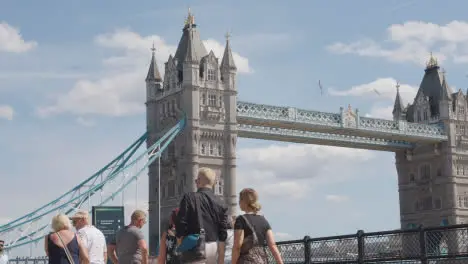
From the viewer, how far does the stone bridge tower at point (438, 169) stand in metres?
75.6

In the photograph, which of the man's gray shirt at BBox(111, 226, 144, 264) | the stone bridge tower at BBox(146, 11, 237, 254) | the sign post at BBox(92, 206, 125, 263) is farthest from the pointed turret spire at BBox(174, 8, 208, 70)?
the man's gray shirt at BBox(111, 226, 144, 264)

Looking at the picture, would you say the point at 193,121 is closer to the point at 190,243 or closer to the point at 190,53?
the point at 190,53

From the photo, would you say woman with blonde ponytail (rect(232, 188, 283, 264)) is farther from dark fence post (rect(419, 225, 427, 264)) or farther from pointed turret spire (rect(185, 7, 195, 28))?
pointed turret spire (rect(185, 7, 195, 28))

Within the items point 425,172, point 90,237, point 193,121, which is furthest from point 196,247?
point 425,172

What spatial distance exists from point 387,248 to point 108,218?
93.2 feet

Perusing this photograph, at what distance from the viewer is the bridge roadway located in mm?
64438

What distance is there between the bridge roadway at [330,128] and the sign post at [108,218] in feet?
72.4

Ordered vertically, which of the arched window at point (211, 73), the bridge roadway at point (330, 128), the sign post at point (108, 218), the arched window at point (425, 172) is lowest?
the sign post at point (108, 218)

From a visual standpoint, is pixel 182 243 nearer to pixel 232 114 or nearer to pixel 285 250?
pixel 285 250

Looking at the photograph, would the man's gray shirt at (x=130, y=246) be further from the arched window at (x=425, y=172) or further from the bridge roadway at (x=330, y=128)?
the arched window at (x=425, y=172)

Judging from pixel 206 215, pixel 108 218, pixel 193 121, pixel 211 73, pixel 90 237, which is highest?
pixel 211 73

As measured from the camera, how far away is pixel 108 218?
1710 inches

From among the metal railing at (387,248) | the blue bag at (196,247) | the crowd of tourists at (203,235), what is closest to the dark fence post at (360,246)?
the metal railing at (387,248)

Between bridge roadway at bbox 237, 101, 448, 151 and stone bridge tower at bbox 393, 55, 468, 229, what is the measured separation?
1.47m
